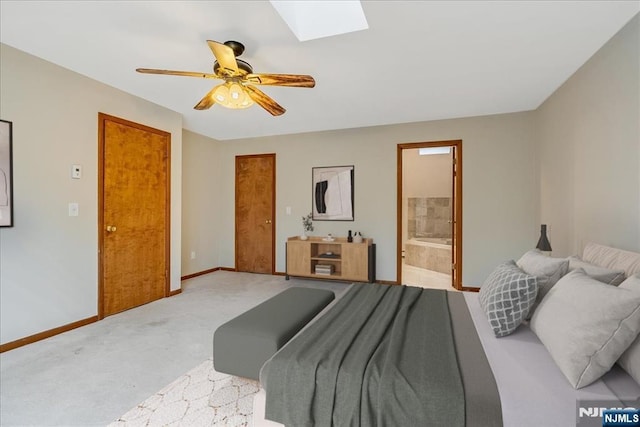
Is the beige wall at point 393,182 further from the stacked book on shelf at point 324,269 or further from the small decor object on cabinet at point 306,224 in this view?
the stacked book on shelf at point 324,269

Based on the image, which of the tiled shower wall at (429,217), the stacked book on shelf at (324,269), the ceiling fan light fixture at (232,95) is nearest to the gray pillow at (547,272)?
the ceiling fan light fixture at (232,95)

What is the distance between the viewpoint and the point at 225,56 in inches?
75.7

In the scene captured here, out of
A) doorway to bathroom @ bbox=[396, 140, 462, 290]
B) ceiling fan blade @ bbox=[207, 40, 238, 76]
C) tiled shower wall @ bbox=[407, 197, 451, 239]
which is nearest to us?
ceiling fan blade @ bbox=[207, 40, 238, 76]

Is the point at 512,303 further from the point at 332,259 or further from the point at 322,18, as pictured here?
the point at 332,259

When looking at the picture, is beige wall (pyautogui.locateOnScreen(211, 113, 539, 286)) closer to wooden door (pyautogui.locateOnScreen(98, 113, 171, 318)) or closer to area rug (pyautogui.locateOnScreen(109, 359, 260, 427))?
wooden door (pyautogui.locateOnScreen(98, 113, 171, 318))

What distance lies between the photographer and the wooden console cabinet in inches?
166

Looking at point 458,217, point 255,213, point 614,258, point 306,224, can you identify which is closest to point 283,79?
point 614,258

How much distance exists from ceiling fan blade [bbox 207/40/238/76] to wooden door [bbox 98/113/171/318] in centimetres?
189

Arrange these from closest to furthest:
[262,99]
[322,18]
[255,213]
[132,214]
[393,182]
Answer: [322,18], [262,99], [132,214], [393,182], [255,213]

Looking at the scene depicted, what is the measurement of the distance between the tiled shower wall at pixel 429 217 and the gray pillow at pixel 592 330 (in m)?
5.54

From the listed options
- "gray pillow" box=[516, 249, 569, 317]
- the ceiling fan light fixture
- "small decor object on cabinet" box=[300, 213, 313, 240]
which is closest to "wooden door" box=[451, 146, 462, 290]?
"small decor object on cabinet" box=[300, 213, 313, 240]

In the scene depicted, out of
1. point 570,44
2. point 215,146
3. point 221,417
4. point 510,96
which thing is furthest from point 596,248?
point 215,146

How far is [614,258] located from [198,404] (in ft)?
8.54

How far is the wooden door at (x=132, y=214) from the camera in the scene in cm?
310
